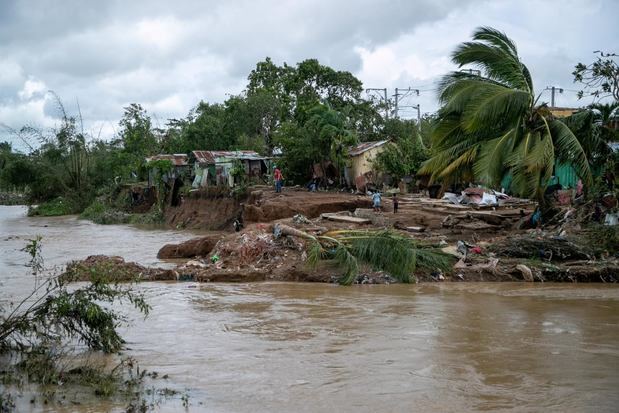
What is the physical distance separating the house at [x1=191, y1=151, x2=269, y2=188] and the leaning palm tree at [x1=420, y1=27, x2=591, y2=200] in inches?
673

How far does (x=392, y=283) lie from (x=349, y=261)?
1.01 meters

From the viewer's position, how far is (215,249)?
54.2 ft

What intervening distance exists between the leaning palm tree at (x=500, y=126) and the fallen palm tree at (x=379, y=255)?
2746mm

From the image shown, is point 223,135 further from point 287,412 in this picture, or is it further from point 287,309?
point 287,412

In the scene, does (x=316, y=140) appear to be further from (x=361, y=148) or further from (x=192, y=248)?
(x=192, y=248)

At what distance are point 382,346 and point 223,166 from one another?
26631 millimetres

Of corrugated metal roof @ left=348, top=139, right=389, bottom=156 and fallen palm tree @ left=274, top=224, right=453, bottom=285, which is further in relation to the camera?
corrugated metal roof @ left=348, top=139, right=389, bottom=156

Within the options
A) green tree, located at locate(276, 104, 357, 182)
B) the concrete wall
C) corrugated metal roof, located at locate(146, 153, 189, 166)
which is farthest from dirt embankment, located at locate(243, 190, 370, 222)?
corrugated metal roof, located at locate(146, 153, 189, 166)

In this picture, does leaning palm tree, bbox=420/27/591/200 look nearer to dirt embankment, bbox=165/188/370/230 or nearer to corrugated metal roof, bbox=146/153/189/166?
dirt embankment, bbox=165/188/370/230

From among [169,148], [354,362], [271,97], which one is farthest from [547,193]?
[169,148]

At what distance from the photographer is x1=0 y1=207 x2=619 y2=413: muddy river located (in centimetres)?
683

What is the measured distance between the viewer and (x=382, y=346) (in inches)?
354

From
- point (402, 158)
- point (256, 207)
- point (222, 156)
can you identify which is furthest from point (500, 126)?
point (222, 156)

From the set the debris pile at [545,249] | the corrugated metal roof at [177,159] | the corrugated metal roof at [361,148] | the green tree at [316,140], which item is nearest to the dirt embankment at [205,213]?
the green tree at [316,140]
